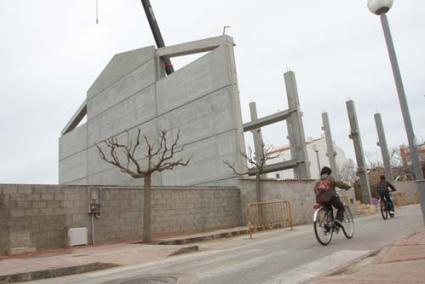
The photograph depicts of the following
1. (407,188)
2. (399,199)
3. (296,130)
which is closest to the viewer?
(296,130)

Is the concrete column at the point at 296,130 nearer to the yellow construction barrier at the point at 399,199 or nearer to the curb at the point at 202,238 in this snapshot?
the yellow construction barrier at the point at 399,199

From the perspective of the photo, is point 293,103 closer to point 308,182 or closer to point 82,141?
point 308,182

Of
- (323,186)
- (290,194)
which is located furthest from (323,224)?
(290,194)

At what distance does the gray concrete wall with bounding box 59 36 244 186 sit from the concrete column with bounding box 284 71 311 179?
756cm

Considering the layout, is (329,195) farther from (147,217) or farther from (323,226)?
(147,217)

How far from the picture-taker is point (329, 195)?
882 centimetres

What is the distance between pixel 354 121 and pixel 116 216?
2337 centimetres

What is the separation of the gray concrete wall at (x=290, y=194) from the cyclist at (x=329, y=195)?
11895mm

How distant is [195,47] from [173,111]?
4.37 meters

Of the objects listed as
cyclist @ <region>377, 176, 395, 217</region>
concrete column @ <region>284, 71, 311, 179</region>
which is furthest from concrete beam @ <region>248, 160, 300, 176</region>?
cyclist @ <region>377, 176, 395, 217</region>

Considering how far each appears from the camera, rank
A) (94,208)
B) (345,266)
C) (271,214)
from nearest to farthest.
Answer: (345,266) < (94,208) < (271,214)

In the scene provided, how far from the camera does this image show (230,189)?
2089cm

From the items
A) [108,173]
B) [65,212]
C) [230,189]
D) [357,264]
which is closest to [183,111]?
[230,189]

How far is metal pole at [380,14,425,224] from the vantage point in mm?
6285
